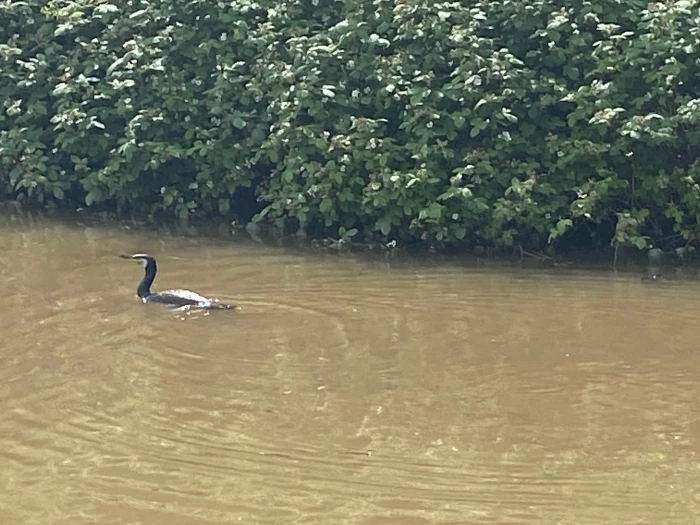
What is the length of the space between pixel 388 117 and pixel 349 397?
250 inches

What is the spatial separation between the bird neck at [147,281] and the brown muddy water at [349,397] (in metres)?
0.21

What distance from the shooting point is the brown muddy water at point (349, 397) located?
673cm

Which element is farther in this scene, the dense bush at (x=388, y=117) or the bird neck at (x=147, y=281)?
the dense bush at (x=388, y=117)

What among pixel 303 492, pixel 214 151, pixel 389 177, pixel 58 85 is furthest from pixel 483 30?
pixel 303 492

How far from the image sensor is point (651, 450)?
752 cm

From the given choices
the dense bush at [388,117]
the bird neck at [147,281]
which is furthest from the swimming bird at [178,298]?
the dense bush at [388,117]

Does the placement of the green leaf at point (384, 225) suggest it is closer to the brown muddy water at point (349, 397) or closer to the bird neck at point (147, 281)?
the brown muddy water at point (349, 397)

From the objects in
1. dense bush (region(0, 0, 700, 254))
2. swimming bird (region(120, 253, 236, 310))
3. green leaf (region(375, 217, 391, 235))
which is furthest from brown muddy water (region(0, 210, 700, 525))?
dense bush (region(0, 0, 700, 254))

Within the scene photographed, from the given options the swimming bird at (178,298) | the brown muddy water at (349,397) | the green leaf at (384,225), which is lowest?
the brown muddy water at (349,397)

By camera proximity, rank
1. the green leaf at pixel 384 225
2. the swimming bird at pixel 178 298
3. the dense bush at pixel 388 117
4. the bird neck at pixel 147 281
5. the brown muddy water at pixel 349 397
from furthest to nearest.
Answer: the green leaf at pixel 384 225, the dense bush at pixel 388 117, the bird neck at pixel 147 281, the swimming bird at pixel 178 298, the brown muddy water at pixel 349 397

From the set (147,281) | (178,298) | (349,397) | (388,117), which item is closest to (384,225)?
(388,117)

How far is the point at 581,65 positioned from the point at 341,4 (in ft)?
9.93

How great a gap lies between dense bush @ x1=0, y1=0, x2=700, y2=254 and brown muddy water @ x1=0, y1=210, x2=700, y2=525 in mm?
1044

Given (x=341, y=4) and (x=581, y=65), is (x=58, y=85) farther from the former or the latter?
(x=581, y=65)
